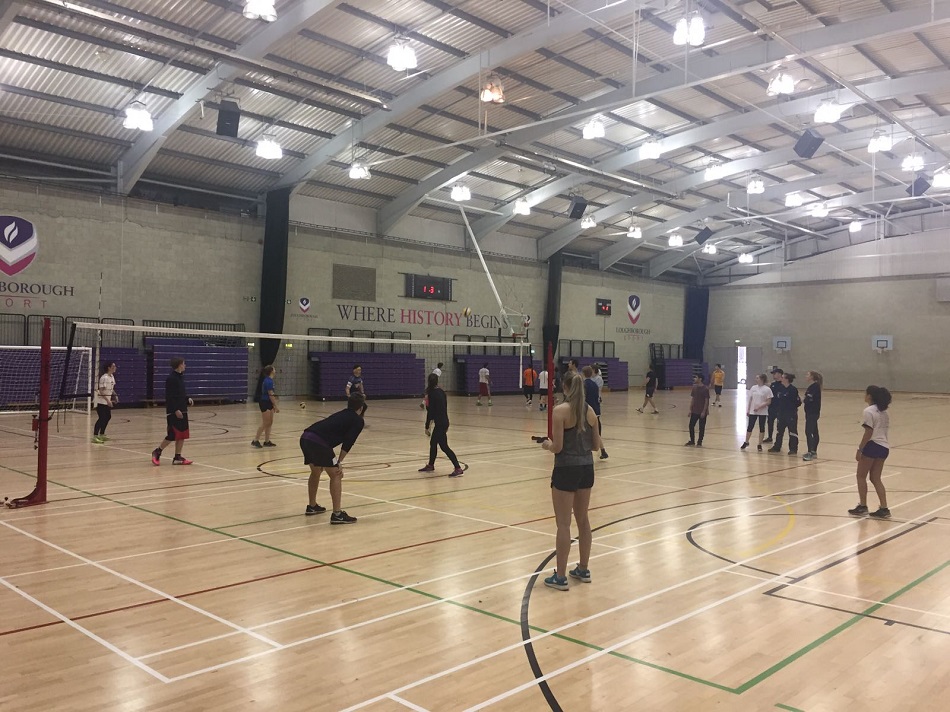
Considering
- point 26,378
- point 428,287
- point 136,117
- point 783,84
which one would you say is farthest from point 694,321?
point 26,378

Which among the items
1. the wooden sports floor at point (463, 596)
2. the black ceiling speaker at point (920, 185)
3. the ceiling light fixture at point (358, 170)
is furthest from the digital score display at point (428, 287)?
the wooden sports floor at point (463, 596)

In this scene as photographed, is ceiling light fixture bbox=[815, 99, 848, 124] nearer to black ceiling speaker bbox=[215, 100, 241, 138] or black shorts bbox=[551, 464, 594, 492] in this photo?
black ceiling speaker bbox=[215, 100, 241, 138]

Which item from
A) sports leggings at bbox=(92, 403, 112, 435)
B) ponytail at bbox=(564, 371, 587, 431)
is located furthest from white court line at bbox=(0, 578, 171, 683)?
Answer: sports leggings at bbox=(92, 403, 112, 435)

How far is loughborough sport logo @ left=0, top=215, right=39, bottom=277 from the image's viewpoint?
70.0 ft

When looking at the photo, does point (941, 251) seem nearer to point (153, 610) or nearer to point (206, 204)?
point (206, 204)

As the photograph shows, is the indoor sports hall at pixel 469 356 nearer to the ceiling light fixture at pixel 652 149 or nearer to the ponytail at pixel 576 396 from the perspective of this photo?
the ponytail at pixel 576 396

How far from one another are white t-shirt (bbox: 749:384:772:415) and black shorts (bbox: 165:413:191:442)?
10.9 meters

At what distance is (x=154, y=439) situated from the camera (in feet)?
52.7

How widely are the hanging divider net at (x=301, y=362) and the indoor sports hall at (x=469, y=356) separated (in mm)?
163

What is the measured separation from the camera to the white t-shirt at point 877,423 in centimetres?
835

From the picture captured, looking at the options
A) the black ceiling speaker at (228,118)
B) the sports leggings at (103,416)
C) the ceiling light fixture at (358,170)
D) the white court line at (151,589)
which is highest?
the black ceiling speaker at (228,118)

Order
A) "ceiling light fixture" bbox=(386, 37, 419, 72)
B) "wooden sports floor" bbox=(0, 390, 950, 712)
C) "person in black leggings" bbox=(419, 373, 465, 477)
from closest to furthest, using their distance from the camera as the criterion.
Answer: "wooden sports floor" bbox=(0, 390, 950, 712), "person in black leggings" bbox=(419, 373, 465, 477), "ceiling light fixture" bbox=(386, 37, 419, 72)

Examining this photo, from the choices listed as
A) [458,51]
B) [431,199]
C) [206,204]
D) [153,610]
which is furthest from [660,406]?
[153,610]

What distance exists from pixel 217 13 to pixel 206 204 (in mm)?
10263
